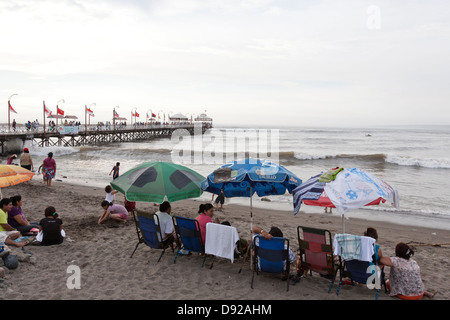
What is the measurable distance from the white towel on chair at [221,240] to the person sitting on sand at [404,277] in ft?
6.72

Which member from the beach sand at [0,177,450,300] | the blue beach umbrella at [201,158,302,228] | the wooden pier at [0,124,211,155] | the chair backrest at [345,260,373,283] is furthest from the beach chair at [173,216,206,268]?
the wooden pier at [0,124,211,155]

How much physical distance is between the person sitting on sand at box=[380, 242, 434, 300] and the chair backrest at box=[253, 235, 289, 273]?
4.20 feet

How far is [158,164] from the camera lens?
577 cm

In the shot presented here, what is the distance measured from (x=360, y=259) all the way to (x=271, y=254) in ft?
3.79

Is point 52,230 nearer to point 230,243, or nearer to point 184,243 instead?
point 184,243

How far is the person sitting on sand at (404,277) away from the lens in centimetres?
426

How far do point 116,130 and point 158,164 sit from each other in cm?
4306

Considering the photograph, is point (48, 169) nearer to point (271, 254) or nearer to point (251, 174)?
point (251, 174)

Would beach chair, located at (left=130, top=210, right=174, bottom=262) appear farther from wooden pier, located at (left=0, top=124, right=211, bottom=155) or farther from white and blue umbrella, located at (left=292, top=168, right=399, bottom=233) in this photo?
wooden pier, located at (left=0, top=124, right=211, bottom=155)

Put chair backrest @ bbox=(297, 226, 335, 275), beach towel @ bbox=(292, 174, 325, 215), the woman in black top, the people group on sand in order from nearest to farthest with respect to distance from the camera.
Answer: the people group on sand, chair backrest @ bbox=(297, 226, 335, 275), beach towel @ bbox=(292, 174, 325, 215), the woman in black top

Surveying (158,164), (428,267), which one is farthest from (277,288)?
(428,267)

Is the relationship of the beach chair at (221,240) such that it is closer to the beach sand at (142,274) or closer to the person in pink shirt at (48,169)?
the beach sand at (142,274)

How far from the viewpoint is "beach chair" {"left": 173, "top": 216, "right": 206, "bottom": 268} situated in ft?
17.0
